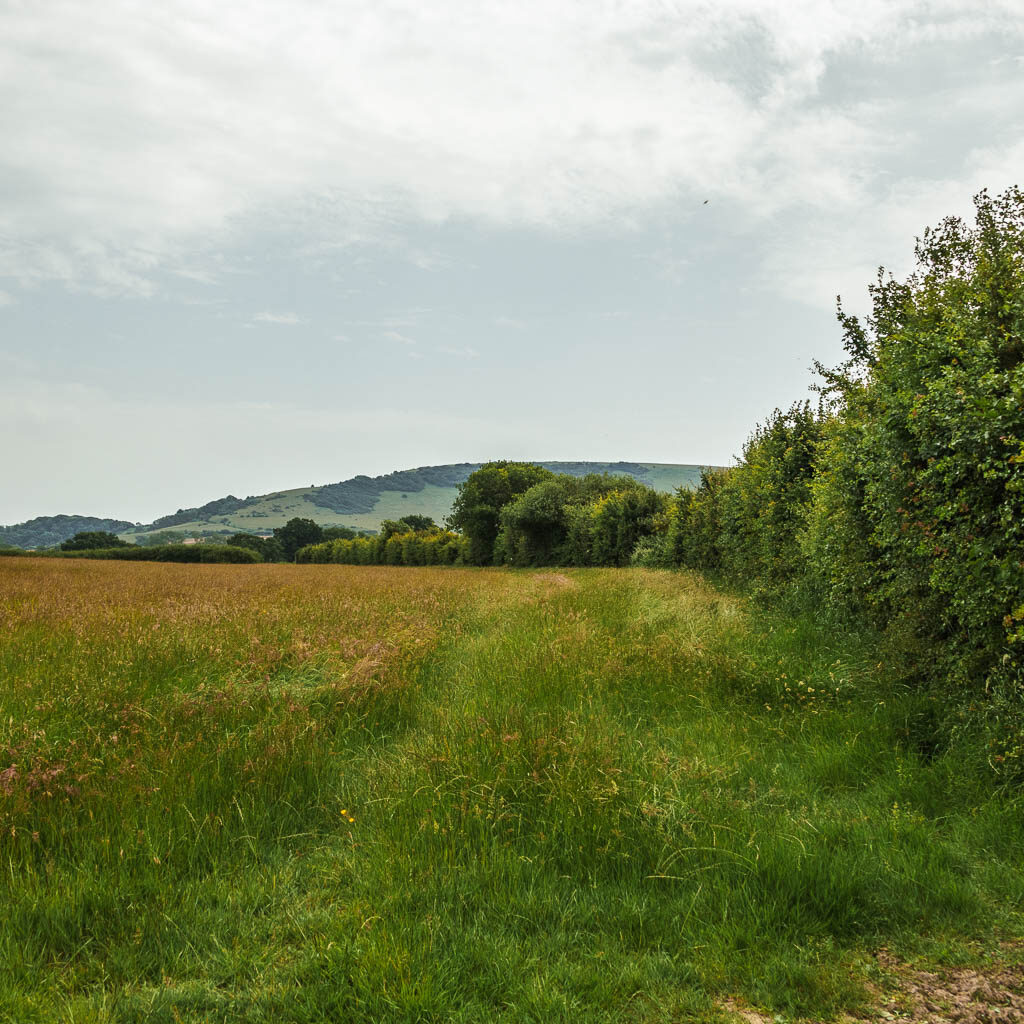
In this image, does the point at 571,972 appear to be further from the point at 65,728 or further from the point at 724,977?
the point at 65,728

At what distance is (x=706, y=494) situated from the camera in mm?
23672

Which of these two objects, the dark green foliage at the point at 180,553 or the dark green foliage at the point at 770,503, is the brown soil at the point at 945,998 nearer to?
the dark green foliage at the point at 770,503

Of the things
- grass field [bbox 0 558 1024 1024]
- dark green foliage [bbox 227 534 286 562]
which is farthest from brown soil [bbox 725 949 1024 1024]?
dark green foliage [bbox 227 534 286 562]

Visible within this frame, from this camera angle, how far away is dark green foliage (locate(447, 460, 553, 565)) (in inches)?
2279

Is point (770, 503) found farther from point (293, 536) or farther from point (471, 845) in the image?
point (293, 536)

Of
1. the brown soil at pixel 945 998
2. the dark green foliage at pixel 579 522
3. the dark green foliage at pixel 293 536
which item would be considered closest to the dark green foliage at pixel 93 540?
the dark green foliage at pixel 293 536

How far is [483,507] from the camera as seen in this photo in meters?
57.2

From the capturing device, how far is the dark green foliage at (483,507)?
2279 inches

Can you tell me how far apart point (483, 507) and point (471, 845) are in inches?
2119

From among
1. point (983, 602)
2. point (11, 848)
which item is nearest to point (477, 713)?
point (11, 848)

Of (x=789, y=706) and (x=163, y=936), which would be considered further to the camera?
(x=789, y=706)

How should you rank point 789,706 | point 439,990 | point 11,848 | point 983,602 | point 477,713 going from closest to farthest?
point 439,990
point 11,848
point 983,602
point 477,713
point 789,706

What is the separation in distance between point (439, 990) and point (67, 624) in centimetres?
821

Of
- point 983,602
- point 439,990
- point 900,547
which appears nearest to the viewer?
point 439,990
